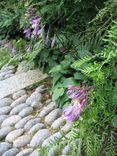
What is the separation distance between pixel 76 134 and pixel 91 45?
109cm

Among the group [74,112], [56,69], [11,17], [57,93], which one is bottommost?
[57,93]

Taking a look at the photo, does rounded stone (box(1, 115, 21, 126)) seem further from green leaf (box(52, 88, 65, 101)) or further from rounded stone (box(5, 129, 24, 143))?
green leaf (box(52, 88, 65, 101))

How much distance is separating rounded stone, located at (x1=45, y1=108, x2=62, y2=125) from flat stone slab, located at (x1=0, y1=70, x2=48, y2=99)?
28.7 inches

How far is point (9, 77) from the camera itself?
5090 mm

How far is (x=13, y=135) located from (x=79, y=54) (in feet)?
2.95

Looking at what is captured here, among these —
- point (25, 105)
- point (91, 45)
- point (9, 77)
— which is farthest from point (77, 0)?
point (9, 77)

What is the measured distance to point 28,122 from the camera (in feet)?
13.3

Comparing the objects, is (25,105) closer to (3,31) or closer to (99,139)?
(99,139)

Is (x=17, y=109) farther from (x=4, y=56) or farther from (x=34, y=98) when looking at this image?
(x=4, y=56)

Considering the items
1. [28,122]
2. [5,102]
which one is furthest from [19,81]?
[28,122]

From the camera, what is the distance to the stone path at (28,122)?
12.2 ft

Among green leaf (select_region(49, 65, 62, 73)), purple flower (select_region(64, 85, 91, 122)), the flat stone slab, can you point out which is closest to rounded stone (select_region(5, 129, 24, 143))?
green leaf (select_region(49, 65, 62, 73))

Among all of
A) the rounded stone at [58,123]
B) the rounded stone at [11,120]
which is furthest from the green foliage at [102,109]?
the rounded stone at [11,120]

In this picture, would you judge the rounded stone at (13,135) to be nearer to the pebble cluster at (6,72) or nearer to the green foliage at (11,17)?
the pebble cluster at (6,72)
